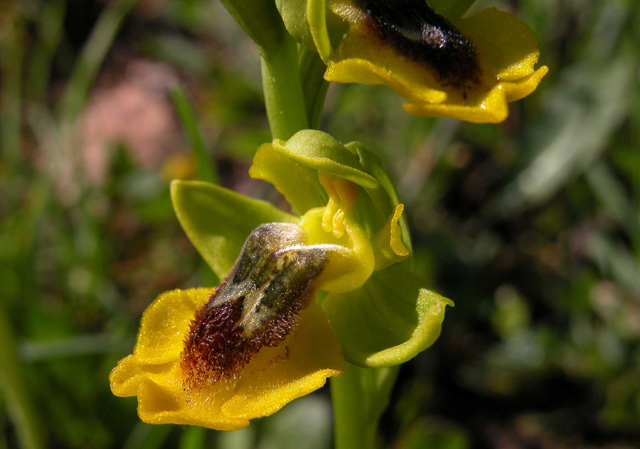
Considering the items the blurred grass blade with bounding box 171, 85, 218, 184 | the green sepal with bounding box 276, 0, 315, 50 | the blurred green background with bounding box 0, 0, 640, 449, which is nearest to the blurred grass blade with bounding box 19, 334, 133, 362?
the blurred green background with bounding box 0, 0, 640, 449

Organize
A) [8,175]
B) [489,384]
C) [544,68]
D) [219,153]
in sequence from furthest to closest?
[219,153] → [8,175] → [489,384] → [544,68]

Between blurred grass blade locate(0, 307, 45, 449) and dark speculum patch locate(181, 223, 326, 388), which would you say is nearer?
dark speculum patch locate(181, 223, 326, 388)

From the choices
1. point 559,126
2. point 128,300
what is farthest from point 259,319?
point 559,126

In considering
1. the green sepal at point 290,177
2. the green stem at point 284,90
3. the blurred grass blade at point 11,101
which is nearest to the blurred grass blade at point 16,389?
the green sepal at point 290,177

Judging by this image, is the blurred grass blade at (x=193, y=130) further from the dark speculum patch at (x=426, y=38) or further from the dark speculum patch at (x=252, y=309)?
the dark speculum patch at (x=426, y=38)

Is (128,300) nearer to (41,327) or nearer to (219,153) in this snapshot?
(41,327)

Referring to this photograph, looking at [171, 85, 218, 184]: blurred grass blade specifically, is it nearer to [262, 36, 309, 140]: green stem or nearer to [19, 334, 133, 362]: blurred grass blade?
[262, 36, 309, 140]: green stem
